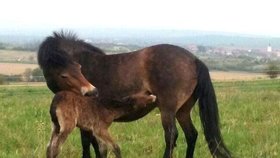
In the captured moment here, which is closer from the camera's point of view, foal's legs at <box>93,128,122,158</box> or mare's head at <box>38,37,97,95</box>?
foal's legs at <box>93,128,122,158</box>

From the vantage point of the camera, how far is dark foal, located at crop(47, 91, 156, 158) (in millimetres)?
5219

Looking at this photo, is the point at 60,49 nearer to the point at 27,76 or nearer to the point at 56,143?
the point at 56,143

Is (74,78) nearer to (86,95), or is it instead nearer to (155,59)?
(86,95)

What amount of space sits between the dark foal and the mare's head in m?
0.31

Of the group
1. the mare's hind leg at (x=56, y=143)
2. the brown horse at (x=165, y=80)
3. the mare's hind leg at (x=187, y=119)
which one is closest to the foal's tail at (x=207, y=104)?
the brown horse at (x=165, y=80)

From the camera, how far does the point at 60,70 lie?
6383mm

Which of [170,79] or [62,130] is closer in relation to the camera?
[62,130]

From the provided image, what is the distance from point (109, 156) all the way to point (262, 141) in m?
2.42

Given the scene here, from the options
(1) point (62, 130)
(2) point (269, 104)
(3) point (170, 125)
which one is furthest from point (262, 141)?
(2) point (269, 104)

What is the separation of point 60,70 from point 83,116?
3.72 ft

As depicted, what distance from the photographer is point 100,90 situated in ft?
23.2

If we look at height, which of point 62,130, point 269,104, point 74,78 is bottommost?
point 269,104

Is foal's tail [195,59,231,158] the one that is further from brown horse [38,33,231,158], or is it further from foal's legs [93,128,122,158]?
foal's legs [93,128,122,158]

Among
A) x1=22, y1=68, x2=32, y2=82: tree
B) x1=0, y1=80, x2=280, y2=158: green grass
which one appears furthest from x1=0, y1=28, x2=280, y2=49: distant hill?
x1=0, y1=80, x2=280, y2=158: green grass
